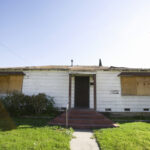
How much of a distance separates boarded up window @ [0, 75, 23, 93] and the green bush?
1038mm

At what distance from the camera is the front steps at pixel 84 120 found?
6074mm

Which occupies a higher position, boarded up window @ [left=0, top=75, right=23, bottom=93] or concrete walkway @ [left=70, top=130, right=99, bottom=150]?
boarded up window @ [left=0, top=75, right=23, bottom=93]

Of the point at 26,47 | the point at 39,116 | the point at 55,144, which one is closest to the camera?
the point at 55,144

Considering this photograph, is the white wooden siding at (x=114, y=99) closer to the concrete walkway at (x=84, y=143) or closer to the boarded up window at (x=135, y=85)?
the boarded up window at (x=135, y=85)

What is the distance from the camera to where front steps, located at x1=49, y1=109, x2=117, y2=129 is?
6074 millimetres

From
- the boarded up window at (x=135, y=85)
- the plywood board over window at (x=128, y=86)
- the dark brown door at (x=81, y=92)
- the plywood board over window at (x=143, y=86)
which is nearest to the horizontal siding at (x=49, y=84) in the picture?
the dark brown door at (x=81, y=92)

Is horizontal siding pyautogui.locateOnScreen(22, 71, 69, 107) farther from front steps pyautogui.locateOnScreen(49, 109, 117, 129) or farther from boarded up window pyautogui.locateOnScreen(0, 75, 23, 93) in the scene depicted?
front steps pyautogui.locateOnScreen(49, 109, 117, 129)

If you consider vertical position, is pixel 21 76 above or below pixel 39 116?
above

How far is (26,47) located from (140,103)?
37.4 feet

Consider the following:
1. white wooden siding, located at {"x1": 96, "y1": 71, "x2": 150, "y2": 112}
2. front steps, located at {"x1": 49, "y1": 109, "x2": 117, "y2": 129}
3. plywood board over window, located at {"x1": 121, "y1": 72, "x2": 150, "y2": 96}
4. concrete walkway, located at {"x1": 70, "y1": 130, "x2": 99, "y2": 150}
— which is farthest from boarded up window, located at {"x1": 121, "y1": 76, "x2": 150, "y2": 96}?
concrete walkway, located at {"x1": 70, "y1": 130, "x2": 99, "y2": 150}

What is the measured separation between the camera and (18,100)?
8.16 metres

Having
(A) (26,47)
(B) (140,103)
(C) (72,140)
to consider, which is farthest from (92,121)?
(A) (26,47)

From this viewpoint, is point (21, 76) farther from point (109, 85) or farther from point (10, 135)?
point (109, 85)

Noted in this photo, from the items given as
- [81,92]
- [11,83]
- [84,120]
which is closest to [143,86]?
Result: [81,92]
